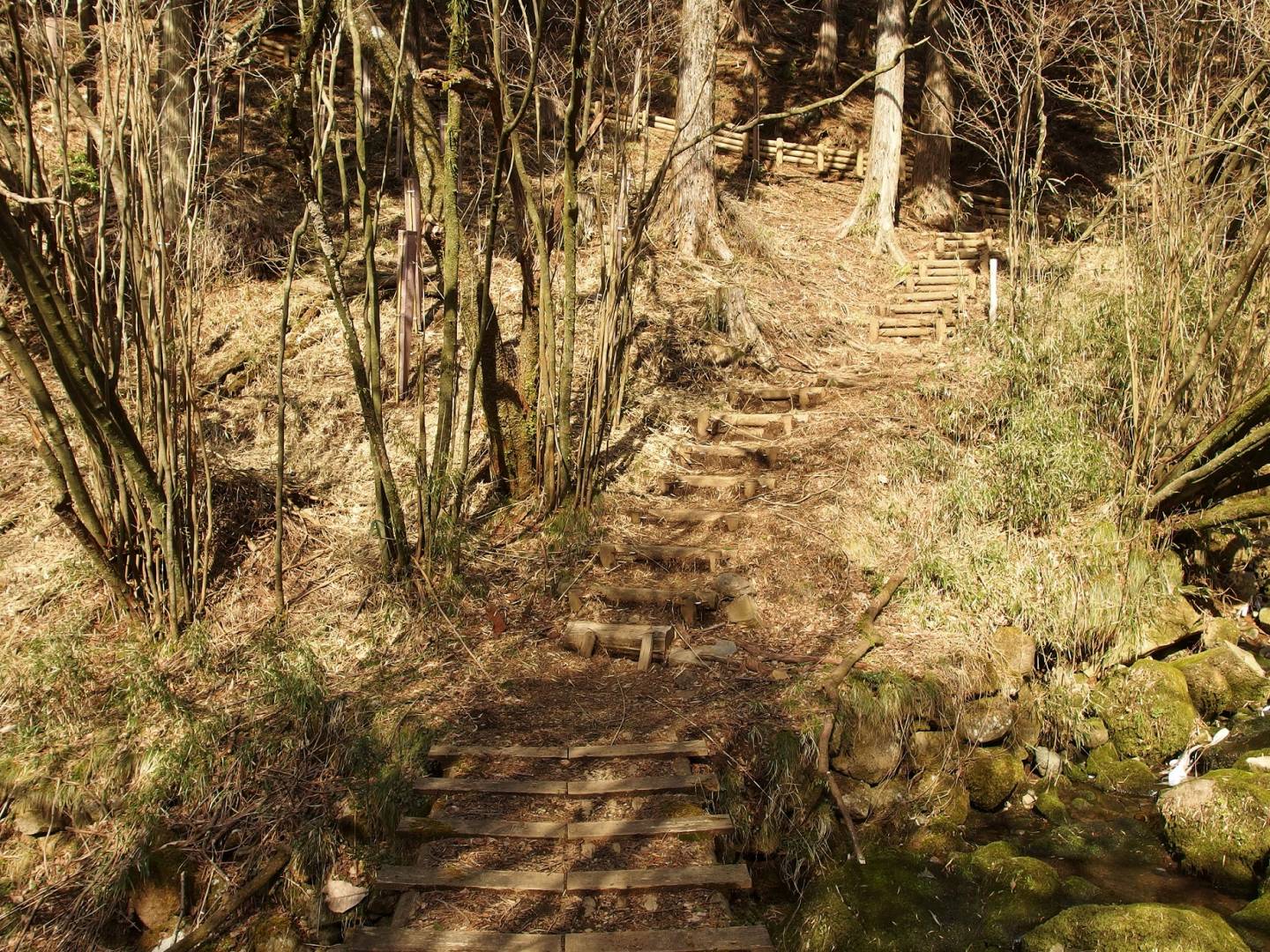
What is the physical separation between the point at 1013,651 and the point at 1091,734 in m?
0.63

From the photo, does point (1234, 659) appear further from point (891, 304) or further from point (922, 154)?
point (922, 154)

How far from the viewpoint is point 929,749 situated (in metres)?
4.95

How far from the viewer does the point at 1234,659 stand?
18.9 feet

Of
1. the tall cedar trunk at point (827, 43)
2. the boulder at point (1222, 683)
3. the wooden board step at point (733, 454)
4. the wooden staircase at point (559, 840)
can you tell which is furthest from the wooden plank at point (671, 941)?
the tall cedar trunk at point (827, 43)

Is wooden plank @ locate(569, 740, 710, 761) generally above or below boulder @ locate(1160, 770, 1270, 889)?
above

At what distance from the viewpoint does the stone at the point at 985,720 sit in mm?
5113

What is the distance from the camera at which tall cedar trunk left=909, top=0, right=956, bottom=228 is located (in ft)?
45.4

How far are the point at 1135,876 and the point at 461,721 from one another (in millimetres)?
3399

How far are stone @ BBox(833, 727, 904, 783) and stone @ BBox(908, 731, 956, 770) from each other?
114 mm

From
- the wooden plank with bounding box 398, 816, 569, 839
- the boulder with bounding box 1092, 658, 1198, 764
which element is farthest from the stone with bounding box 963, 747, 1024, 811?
the wooden plank with bounding box 398, 816, 569, 839

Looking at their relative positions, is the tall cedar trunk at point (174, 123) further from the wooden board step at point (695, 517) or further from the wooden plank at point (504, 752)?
the wooden board step at point (695, 517)

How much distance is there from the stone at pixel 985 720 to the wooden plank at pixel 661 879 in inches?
75.1

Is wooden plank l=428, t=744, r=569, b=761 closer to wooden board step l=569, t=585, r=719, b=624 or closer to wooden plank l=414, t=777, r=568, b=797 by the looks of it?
wooden plank l=414, t=777, r=568, b=797

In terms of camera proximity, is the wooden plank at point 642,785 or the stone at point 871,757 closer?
the wooden plank at point 642,785
